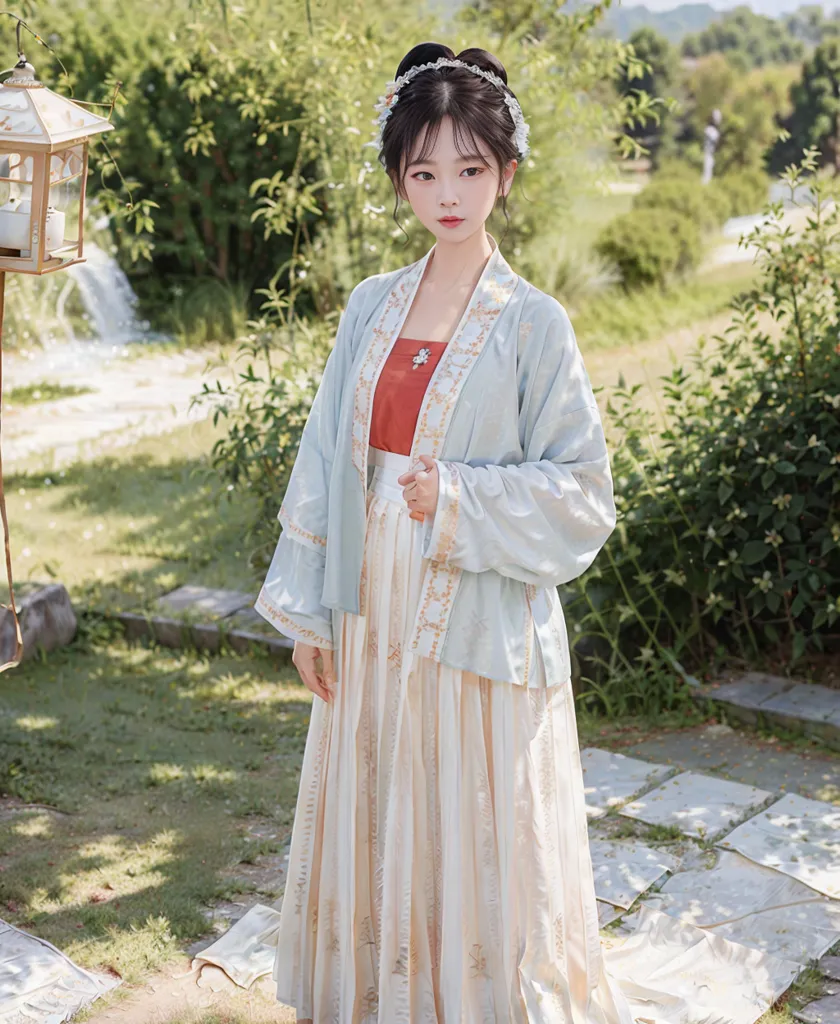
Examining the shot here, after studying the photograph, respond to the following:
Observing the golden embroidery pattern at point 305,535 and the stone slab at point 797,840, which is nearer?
the golden embroidery pattern at point 305,535

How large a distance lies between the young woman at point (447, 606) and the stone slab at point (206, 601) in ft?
8.21

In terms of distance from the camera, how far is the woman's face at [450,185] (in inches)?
80.7

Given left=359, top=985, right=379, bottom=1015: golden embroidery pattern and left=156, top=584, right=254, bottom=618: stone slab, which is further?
left=156, top=584, right=254, bottom=618: stone slab

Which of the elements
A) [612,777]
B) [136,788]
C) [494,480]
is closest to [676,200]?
[612,777]

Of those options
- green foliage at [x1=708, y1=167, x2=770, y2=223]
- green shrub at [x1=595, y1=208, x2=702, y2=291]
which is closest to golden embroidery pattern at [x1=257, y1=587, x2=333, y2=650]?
green shrub at [x1=595, y1=208, x2=702, y2=291]

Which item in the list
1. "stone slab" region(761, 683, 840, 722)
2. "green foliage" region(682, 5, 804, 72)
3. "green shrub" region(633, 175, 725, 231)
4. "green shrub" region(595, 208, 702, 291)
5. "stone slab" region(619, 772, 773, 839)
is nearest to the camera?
"stone slab" region(619, 772, 773, 839)

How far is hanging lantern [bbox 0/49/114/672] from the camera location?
2.09 m

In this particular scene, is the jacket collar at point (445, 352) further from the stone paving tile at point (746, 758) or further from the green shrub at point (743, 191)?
the green shrub at point (743, 191)

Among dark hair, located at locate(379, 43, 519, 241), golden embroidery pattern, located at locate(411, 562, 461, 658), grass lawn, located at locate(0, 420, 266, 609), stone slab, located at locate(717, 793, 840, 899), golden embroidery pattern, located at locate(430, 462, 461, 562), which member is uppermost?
dark hair, located at locate(379, 43, 519, 241)

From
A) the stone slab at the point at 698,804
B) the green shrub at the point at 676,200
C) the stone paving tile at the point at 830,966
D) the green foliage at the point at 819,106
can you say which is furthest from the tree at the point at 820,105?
the stone paving tile at the point at 830,966

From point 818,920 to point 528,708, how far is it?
1073 mm

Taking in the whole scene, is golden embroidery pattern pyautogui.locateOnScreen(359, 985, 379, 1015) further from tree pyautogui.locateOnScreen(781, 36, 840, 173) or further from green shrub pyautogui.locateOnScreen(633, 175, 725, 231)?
tree pyautogui.locateOnScreen(781, 36, 840, 173)

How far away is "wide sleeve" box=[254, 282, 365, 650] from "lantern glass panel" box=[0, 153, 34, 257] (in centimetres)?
57

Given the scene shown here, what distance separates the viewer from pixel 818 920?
278cm
